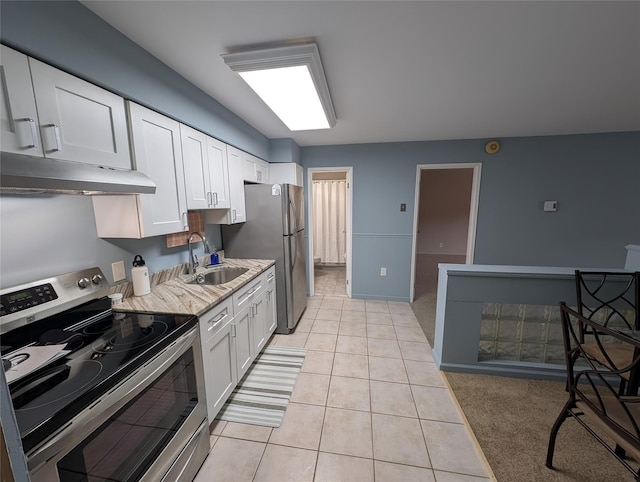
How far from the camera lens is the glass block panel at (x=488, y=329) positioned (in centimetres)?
217

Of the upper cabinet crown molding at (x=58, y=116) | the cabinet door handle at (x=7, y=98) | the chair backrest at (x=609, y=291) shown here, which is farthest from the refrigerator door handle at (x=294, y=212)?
the chair backrest at (x=609, y=291)

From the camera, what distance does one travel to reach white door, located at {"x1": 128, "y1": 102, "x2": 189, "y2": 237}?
54.8 inches

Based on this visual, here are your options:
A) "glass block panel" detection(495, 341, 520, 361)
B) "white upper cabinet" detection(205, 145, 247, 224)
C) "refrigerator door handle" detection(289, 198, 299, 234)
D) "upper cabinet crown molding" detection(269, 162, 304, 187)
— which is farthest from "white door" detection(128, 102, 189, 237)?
"glass block panel" detection(495, 341, 520, 361)

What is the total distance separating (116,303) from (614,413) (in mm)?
2700

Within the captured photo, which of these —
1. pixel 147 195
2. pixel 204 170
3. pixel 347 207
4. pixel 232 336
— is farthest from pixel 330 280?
pixel 147 195

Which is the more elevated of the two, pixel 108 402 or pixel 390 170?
pixel 390 170

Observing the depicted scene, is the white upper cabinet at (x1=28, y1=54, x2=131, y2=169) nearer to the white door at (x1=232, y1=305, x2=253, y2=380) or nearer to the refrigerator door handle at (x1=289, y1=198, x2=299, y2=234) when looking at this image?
the white door at (x1=232, y1=305, x2=253, y2=380)

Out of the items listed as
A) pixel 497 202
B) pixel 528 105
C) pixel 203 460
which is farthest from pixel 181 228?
pixel 497 202

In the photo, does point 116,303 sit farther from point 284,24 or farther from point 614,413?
point 614,413

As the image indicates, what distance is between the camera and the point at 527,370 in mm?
2109

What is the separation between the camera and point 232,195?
2371 millimetres

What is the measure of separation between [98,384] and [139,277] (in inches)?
36.3

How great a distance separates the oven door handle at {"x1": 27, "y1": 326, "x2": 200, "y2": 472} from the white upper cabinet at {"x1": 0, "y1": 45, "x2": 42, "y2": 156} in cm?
96

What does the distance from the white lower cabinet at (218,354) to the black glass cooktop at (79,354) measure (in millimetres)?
183
